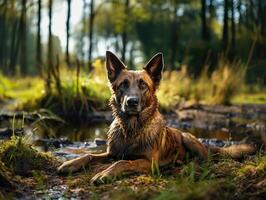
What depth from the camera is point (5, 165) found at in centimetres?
714

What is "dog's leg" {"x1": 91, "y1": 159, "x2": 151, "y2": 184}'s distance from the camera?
6473mm

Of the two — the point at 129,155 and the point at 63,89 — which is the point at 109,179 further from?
the point at 63,89

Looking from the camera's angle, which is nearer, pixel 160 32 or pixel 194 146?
pixel 194 146

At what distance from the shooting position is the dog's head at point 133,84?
7.58 metres

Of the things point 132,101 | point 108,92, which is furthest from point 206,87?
point 132,101

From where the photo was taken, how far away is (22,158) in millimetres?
7531

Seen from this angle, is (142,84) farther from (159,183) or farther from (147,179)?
(159,183)

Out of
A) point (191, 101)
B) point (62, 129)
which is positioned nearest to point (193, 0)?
point (191, 101)

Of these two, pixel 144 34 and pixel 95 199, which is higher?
pixel 144 34

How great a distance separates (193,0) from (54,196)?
37.1m

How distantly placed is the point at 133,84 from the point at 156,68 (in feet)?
2.28

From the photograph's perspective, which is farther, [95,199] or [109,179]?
[109,179]

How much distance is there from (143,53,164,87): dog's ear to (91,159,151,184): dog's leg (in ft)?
4.70

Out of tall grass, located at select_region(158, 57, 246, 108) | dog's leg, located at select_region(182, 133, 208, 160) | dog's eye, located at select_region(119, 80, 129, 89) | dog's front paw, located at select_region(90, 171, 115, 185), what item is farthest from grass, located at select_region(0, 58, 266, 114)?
dog's front paw, located at select_region(90, 171, 115, 185)
